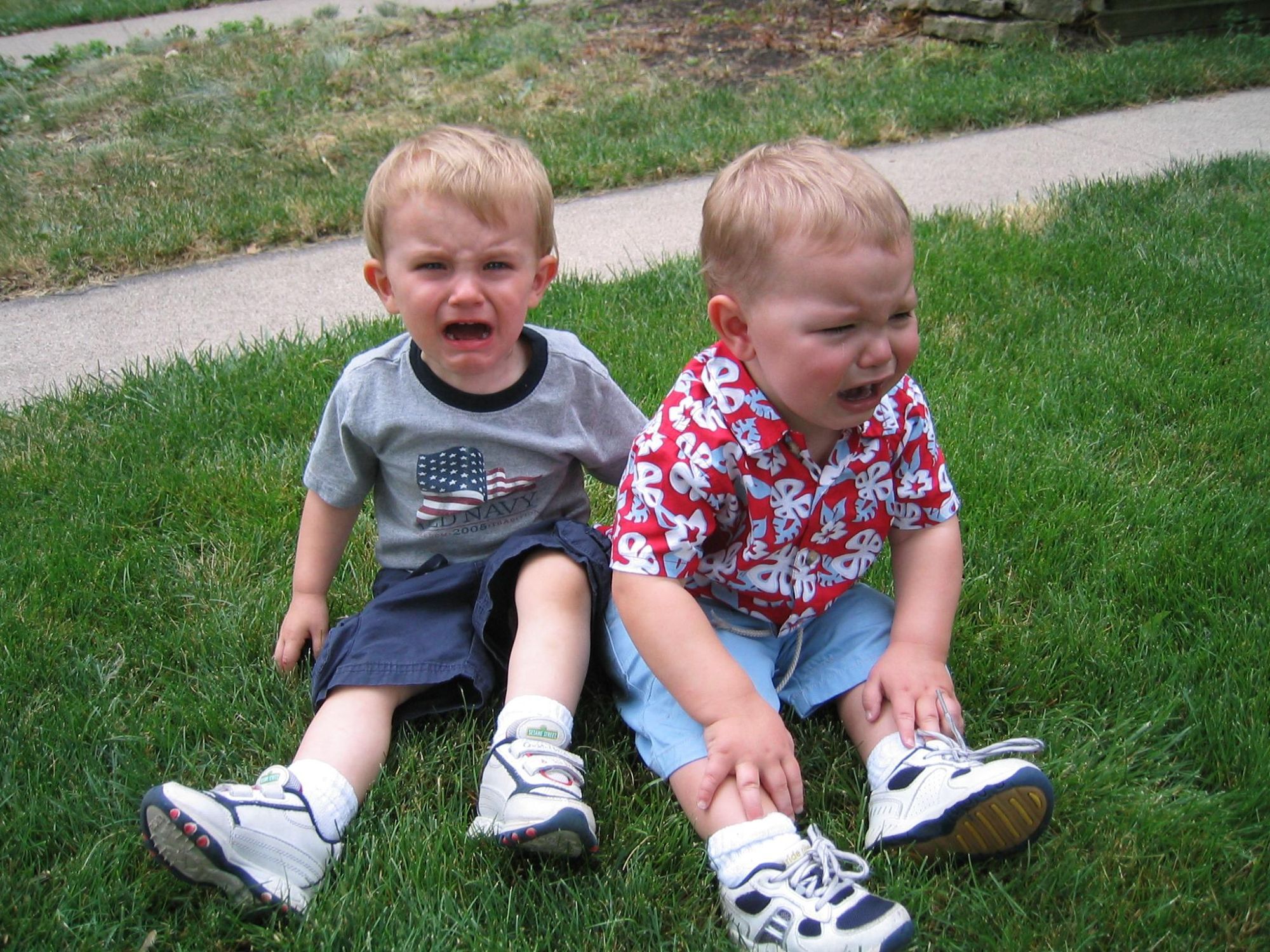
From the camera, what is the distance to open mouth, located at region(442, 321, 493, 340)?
2.06m

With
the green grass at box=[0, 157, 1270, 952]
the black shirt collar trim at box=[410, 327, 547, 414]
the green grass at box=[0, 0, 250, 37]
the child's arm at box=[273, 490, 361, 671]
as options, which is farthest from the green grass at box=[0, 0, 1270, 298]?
the black shirt collar trim at box=[410, 327, 547, 414]

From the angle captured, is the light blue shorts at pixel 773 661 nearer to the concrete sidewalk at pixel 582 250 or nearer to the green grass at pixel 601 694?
the green grass at pixel 601 694

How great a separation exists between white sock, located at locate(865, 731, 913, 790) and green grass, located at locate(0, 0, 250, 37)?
9493 mm

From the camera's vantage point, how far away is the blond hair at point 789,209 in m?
1.66

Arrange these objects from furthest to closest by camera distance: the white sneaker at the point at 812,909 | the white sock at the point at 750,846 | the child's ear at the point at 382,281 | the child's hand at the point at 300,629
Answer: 1. the child's hand at the point at 300,629
2. the child's ear at the point at 382,281
3. the white sock at the point at 750,846
4. the white sneaker at the point at 812,909

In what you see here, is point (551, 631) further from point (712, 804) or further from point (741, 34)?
point (741, 34)

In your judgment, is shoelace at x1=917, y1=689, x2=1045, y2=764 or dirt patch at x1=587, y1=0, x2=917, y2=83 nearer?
shoelace at x1=917, y1=689, x2=1045, y2=764

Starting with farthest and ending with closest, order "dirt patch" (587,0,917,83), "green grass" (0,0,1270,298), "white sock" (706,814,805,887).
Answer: "dirt patch" (587,0,917,83), "green grass" (0,0,1270,298), "white sock" (706,814,805,887)

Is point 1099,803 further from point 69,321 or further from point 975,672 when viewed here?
point 69,321

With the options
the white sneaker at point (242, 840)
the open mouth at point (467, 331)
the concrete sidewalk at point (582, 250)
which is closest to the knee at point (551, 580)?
the open mouth at point (467, 331)

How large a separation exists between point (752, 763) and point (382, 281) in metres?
1.08

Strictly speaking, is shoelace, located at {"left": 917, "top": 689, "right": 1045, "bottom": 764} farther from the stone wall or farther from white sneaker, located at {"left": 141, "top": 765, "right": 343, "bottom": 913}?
the stone wall

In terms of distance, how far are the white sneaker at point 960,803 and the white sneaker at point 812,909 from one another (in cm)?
12

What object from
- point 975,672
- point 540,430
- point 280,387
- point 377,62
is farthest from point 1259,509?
point 377,62
